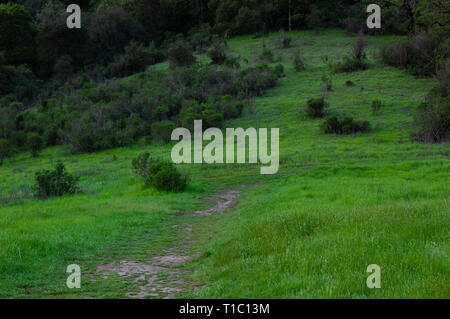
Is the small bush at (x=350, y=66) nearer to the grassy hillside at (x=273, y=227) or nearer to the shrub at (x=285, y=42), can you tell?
the shrub at (x=285, y=42)

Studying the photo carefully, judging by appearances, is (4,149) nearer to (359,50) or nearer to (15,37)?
(15,37)

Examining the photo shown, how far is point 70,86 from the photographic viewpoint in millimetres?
58969

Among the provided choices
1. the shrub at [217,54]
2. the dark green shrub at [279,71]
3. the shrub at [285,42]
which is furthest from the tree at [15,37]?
the dark green shrub at [279,71]

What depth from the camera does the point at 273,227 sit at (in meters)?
10.6

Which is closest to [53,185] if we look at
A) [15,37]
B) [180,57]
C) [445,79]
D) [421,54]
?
[445,79]

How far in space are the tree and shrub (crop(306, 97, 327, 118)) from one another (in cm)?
4880

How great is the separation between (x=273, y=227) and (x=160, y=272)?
2.78 m

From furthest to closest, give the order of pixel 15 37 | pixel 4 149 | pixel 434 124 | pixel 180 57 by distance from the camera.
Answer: pixel 15 37 < pixel 180 57 < pixel 4 149 < pixel 434 124

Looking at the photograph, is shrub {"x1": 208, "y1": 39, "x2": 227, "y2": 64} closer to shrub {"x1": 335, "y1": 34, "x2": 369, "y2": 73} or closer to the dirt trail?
shrub {"x1": 335, "y1": 34, "x2": 369, "y2": 73}

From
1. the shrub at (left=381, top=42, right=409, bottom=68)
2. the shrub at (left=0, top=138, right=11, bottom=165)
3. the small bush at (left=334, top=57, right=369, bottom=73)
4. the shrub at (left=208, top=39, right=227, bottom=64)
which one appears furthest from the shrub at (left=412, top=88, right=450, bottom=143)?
the shrub at (left=208, top=39, right=227, bottom=64)

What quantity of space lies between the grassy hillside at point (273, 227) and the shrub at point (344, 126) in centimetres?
210

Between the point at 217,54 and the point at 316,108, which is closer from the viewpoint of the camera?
the point at 316,108

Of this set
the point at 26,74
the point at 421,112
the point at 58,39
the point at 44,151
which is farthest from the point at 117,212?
the point at 58,39
